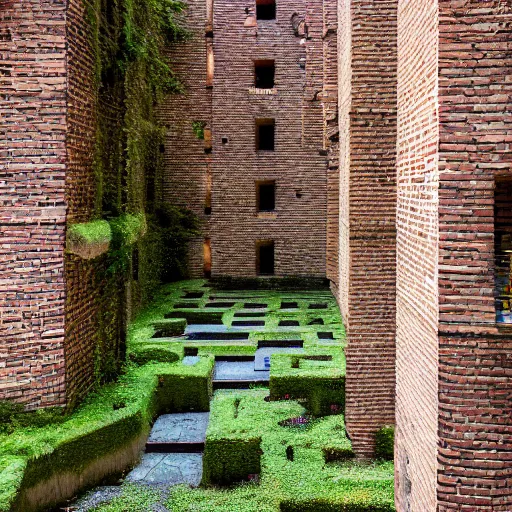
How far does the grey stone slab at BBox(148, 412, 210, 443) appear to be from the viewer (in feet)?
36.2

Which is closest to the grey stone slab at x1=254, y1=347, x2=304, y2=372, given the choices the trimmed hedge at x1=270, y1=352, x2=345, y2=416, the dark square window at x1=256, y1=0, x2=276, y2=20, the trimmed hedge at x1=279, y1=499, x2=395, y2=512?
the trimmed hedge at x1=270, y1=352, x2=345, y2=416

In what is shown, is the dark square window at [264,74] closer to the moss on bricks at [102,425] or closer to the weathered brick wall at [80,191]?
the weathered brick wall at [80,191]

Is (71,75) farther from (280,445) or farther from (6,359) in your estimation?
(280,445)

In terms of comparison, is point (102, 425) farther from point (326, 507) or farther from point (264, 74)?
point (264, 74)

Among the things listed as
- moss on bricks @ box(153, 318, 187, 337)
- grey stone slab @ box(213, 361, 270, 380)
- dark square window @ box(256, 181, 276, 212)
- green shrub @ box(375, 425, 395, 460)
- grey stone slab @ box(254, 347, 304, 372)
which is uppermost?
dark square window @ box(256, 181, 276, 212)

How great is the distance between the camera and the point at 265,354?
46.9 feet

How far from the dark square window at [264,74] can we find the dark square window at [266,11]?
189 centimetres

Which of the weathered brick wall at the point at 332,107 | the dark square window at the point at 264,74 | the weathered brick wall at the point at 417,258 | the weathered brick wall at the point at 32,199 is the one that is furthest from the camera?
the dark square window at the point at 264,74

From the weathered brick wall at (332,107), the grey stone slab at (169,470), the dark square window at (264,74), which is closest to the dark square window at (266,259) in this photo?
the dark square window at (264,74)

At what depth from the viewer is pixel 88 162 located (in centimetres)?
1068

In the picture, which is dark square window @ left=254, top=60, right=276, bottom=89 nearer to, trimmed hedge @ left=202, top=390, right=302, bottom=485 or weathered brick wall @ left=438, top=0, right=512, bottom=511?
trimmed hedge @ left=202, top=390, right=302, bottom=485

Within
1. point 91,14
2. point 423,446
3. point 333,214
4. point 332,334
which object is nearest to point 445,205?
point 423,446

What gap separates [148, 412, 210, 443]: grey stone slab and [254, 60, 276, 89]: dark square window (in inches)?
595

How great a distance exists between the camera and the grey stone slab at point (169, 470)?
966 centimetres
